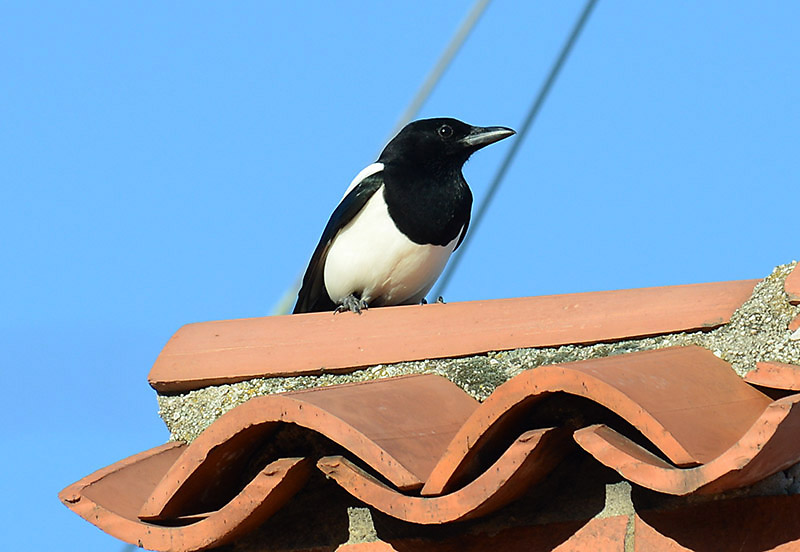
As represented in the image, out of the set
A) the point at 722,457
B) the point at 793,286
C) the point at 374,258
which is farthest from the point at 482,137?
the point at 722,457

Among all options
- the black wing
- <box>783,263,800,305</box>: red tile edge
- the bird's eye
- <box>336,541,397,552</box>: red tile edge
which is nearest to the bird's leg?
the black wing

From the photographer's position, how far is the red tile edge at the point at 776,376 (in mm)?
1681

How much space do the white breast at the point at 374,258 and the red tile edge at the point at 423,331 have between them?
128 centimetres

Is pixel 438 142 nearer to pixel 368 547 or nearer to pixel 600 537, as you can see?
pixel 368 547

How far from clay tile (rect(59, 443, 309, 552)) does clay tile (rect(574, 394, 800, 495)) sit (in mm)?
491

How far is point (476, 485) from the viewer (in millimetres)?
1616

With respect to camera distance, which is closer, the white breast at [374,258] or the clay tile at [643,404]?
the clay tile at [643,404]

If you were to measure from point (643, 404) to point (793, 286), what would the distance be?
46 cm

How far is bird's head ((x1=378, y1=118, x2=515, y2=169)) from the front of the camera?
3997 millimetres

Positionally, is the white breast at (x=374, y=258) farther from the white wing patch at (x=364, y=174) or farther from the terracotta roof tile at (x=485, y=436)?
the terracotta roof tile at (x=485, y=436)

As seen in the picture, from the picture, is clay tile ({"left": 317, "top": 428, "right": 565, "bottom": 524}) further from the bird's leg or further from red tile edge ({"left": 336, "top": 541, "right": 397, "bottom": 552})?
the bird's leg

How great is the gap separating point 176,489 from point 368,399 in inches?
12.8

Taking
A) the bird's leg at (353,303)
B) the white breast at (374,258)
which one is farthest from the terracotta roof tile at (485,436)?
the white breast at (374,258)

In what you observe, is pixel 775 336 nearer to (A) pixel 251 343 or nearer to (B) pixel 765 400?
(B) pixel 765 400
